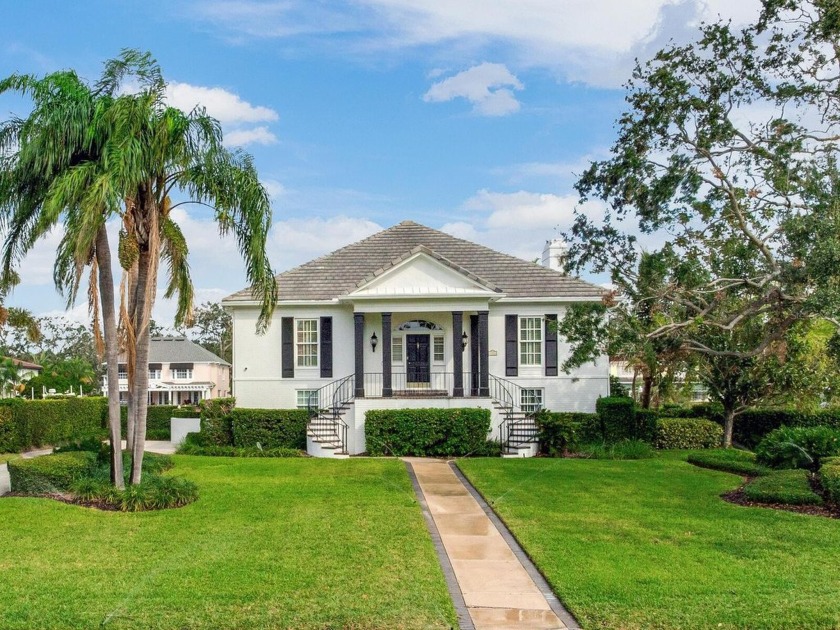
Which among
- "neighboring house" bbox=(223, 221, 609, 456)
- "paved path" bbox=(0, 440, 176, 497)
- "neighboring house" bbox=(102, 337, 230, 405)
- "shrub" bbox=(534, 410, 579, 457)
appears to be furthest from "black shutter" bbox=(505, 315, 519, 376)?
"neighboring house" bbox=(102, 337, 230, 405)

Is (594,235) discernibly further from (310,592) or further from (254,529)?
(310,592)

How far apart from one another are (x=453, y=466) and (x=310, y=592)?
11303mm

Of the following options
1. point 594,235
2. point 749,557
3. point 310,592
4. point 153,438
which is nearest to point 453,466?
point 594,235

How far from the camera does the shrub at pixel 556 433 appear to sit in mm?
21188

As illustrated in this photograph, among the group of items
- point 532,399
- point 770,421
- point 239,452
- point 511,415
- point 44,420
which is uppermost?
point 532,399

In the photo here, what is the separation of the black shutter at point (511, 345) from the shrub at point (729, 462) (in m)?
6.28

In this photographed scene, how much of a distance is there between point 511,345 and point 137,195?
14.4 m

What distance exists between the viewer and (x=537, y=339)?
24.5m

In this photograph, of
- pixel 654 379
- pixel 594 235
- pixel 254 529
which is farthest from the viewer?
pixel 654 379

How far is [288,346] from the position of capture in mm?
24688

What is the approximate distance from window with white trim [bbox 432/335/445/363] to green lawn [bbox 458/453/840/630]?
30.4 feet

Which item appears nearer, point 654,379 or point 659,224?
point 659,224

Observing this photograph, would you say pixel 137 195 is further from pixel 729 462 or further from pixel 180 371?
pixel 180 371

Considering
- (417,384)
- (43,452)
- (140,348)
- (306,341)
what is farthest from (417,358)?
(140,348)
